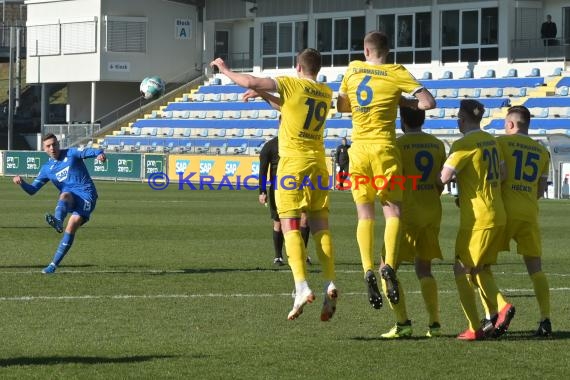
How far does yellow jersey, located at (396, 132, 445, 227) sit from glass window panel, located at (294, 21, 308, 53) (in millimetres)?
45462

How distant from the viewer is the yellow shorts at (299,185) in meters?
9.72

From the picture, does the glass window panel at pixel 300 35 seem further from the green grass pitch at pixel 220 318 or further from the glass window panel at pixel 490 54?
the green grass pitch at pixel 220 318

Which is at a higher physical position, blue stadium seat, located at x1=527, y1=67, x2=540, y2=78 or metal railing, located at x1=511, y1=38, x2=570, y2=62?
metal railing, located at x1=511, y1=38, x2=570, y2=62

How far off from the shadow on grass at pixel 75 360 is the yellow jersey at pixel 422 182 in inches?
90.3

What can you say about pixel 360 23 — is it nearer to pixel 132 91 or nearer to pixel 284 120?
pixel 132 91

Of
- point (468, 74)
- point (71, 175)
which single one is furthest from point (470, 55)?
point (71, 175)

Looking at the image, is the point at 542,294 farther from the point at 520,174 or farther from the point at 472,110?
the point at 472,110

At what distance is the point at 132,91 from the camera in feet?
196

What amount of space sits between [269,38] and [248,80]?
47300 mm

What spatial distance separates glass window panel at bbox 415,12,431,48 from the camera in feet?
161

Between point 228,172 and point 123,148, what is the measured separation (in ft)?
35.0

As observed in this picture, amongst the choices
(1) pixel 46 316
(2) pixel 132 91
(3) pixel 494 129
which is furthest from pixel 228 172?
(1) pixel 46 316

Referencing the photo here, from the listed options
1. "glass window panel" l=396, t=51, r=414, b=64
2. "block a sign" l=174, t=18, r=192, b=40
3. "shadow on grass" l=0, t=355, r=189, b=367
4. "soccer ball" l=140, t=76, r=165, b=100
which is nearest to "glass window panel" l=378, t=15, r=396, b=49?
"glass window panel" l=396, t=51, r=414, b=64

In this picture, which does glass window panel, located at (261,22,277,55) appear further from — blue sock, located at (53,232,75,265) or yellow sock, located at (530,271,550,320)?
yellow sock, located at (530,271,550,320)
